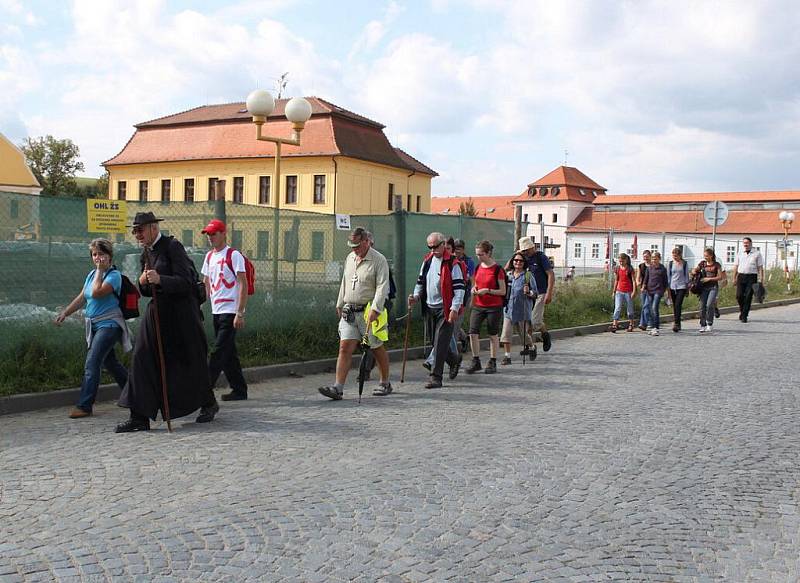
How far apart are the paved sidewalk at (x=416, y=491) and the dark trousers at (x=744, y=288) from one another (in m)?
11.9

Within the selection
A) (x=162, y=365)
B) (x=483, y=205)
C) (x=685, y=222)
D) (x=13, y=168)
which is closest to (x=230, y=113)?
(x=13, y=168)

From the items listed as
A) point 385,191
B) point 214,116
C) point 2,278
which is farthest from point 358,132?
point 2,278

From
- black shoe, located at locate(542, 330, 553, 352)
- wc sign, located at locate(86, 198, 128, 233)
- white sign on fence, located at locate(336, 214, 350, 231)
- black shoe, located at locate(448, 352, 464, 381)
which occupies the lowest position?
black shoe, located at locate(448, 352, 464, 381)

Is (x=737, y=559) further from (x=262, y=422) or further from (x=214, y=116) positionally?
(x=214, y=116)

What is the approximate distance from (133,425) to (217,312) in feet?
5.99

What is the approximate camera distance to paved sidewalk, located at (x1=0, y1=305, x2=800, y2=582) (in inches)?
173

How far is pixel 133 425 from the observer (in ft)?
24.4

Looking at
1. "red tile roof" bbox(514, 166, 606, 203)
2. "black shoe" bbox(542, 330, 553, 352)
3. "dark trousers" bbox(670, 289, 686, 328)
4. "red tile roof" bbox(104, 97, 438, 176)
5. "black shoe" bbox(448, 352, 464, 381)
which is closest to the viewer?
"black shoe" bbox(448, 352, 464, 381)

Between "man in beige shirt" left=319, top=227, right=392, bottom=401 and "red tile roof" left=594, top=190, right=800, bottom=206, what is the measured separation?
327ft

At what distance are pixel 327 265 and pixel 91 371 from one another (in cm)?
604

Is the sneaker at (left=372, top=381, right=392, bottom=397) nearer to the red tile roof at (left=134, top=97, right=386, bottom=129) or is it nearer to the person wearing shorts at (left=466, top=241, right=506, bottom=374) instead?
the person wearing shorts at (left=466, top=241, right=506, bottom=374)

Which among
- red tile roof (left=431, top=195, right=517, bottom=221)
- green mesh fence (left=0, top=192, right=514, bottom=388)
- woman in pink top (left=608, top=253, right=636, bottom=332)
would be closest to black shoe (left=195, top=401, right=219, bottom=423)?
green mesh fence (left=0, top=192, right=514, bottom=388)

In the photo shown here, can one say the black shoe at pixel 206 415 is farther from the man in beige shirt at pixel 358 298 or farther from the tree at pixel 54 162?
the tree at pixel 54 162

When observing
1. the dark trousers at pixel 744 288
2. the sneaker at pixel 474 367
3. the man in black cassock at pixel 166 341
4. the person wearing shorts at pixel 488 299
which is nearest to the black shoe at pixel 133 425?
the man in black cassock at pixel 166 341
